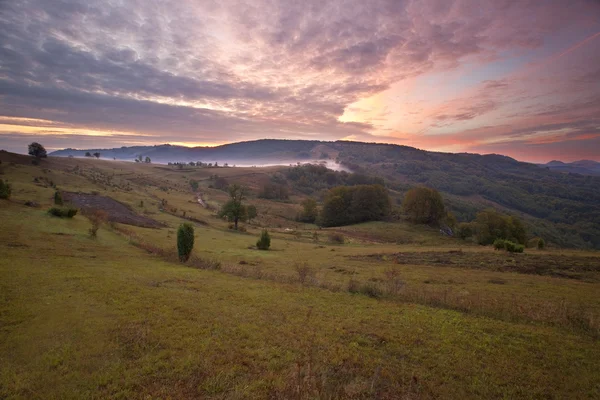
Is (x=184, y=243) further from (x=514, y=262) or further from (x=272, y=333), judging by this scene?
(x=514, y=262)

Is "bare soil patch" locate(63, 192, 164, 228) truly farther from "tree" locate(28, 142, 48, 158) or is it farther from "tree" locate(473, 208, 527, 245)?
"tree" locate(473, 208, 527, 245)

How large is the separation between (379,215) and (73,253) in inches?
3351

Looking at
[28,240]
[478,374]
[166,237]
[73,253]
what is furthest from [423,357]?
[166,237]

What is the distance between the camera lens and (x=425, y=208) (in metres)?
82.1

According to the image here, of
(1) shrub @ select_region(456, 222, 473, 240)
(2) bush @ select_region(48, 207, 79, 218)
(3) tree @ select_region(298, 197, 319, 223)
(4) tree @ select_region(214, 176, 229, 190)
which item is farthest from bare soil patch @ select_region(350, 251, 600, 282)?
(4) tree @ select_region(214, 176, 229, 190)

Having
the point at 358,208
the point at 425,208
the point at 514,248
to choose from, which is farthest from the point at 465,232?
the point at 514,248

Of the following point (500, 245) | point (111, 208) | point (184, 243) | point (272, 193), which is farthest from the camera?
point (272, 193)

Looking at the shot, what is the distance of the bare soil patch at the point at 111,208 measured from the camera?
154 ft

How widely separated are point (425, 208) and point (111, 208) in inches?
3038

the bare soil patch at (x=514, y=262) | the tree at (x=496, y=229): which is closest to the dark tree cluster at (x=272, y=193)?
the tree at (x=496, y=229)

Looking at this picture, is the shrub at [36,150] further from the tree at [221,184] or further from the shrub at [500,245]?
the shrub at [500,245]

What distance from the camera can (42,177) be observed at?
217ft

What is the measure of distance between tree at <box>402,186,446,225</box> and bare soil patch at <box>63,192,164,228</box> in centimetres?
6687

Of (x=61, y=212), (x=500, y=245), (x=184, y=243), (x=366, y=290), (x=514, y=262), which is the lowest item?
(x=500, y=245)
